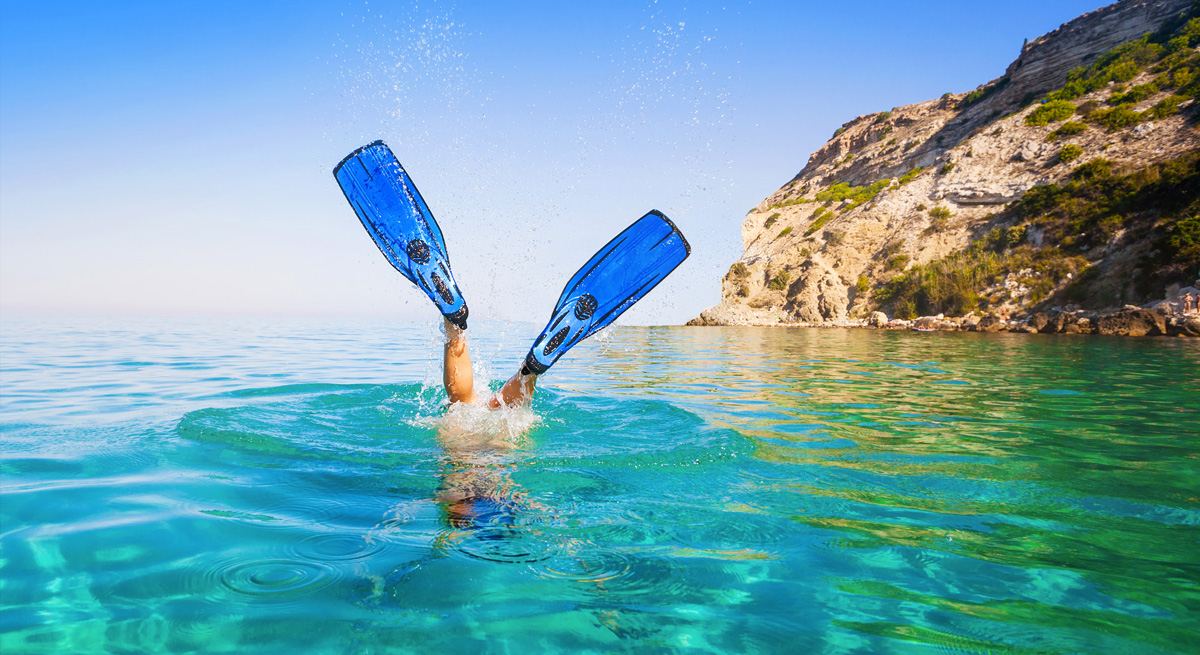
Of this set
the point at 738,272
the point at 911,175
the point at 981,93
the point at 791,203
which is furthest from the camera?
the point at 791,203

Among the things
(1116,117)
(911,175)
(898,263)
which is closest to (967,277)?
(898,263)

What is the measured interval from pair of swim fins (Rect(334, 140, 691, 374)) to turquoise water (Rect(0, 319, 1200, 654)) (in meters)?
0.99

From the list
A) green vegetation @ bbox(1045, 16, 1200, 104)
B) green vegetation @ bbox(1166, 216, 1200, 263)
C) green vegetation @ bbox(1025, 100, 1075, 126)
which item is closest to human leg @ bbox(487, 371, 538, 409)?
green vegetation @ bbox(1166, 216, 1200, 263)

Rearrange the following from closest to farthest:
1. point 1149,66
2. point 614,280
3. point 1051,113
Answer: point 614,280 → point 1149,66 → point 1051,113

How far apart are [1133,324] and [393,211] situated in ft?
83.6

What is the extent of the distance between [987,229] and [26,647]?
44520 mm

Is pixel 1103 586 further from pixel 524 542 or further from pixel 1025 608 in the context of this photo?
pixel 524 542

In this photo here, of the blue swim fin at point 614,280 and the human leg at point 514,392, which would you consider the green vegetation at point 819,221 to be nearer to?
the blue swim fin at point 614,280

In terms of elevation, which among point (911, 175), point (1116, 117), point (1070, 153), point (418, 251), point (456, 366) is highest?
point (1116, 117)

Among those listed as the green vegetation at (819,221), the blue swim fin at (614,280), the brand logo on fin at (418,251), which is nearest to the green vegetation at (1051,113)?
the green vegetation at (819,221)

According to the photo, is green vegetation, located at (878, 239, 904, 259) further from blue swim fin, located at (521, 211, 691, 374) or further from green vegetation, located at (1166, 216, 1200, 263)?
blue swim fin, located at (521, 211, 691, 374)

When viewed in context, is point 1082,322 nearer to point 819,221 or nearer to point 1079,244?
point 1079,244

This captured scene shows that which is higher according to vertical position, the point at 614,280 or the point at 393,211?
the point at 393,211

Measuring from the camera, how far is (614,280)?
536 cm
